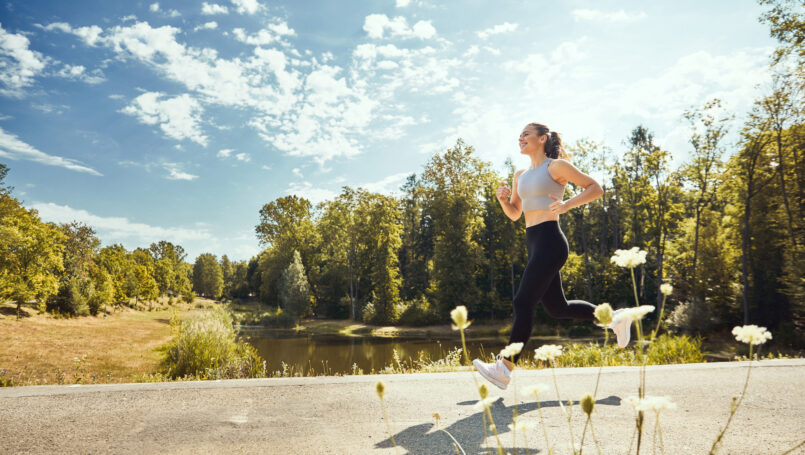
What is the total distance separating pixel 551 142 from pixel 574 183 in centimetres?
51

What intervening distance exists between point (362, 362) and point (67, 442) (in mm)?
13610

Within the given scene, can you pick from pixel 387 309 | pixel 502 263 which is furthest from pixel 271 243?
pixel 502 263

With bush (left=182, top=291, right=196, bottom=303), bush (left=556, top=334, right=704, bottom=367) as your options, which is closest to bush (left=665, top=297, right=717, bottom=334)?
bush (left=556, top=334, right=704, bottom=367)

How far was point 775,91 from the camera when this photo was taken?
14750mm

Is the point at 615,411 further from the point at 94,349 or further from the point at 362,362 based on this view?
the point at 94,349

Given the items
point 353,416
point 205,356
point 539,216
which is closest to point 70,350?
point 205,356

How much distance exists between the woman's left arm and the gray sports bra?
0.18ft

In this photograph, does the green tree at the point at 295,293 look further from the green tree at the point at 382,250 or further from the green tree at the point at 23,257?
the green tree at the point at 23,257

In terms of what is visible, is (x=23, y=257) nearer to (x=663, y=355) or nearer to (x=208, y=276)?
(x=663, y=355)

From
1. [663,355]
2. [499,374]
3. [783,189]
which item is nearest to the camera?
[499,374]

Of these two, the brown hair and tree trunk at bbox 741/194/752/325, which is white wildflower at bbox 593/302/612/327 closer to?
the brown hair

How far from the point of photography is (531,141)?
3.37 metres

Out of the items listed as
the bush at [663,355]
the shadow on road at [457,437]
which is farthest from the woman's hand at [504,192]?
the bush at [663,355]

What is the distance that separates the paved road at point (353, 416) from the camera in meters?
2.05
